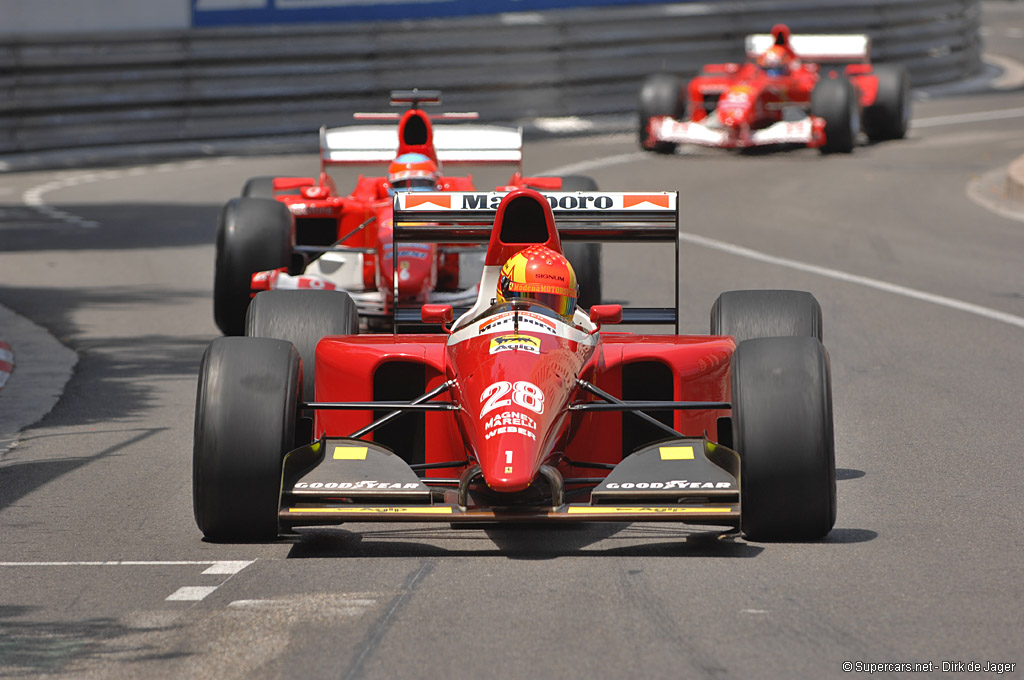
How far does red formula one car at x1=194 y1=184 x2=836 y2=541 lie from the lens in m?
6.71

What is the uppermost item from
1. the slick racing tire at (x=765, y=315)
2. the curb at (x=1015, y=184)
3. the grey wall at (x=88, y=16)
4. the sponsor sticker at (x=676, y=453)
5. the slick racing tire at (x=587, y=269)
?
the grey wall at (x=88, y=16)

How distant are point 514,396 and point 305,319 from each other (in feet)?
5.94

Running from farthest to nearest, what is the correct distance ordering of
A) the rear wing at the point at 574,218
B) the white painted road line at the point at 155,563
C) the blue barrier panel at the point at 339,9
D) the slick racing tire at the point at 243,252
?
the blue barrier panel at the point at 339,9 < the slick racing tire at the point at 243,252 < the rear wing at the point at 574,218 < the white painted road line at the point at 155,563

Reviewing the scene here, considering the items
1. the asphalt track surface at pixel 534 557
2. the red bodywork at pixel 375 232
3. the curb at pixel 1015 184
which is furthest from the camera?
the curb at pixel 1015 184

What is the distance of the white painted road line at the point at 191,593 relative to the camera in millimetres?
6129

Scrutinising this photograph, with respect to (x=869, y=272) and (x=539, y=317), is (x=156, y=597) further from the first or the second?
(x=869, y=272)

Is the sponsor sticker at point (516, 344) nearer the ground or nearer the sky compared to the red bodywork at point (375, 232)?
nearer the sky

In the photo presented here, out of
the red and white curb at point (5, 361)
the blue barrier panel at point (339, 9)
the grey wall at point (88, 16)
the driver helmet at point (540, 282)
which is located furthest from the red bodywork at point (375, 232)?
the blue barrier panel at point (339, 9)

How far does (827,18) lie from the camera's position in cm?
3183

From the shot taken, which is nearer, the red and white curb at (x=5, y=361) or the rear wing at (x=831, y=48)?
the red and white curb at (x=5, y=361)

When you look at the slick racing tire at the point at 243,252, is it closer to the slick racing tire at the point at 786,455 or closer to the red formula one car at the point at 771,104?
the slick racing tire at the point at 786,455

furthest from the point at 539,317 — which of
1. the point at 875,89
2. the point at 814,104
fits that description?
the point at 875,89

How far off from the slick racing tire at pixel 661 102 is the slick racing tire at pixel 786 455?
18.6 m

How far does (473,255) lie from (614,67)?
17.5 m
